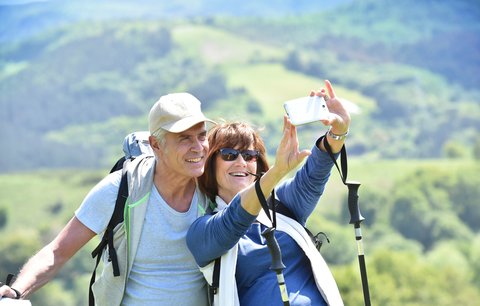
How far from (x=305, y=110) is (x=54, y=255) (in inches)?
63.4

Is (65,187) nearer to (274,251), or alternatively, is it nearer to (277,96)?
(277,96)

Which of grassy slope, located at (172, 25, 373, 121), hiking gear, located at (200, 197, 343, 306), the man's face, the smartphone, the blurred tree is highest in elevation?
the smartphone

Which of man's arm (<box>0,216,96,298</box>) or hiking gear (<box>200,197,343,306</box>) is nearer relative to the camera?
hiking gear (<box>200,197,343,306</box>)

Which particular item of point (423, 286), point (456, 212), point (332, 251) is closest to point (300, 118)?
point (423, 286)

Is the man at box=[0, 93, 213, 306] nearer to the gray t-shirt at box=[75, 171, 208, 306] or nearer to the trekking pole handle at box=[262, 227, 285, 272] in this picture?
the gray t-shirt at box=[75, 171, 208, 306]

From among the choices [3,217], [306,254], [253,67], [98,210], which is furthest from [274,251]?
[253,67]

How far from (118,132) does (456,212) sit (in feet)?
168

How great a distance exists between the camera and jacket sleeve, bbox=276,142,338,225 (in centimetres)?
482

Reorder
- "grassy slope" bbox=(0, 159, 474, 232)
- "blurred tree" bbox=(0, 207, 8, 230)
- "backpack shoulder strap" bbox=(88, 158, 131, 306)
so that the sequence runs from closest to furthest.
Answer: "backpack shoulder strap" bbox=(88, 158, 131, 306) → "grassy slope" bbox=(0, 159, 474, 232) → "blurred tree" bbox=(0, 207, 8, 230)

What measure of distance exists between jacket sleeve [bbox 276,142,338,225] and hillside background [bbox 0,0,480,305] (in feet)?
216

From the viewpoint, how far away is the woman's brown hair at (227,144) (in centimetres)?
492

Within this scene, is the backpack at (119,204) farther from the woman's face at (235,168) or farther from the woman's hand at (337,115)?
the woman's hand at (337,115)

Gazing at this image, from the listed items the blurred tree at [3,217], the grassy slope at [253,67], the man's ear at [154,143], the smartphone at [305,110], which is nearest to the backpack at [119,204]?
the man's ear at [154,143]

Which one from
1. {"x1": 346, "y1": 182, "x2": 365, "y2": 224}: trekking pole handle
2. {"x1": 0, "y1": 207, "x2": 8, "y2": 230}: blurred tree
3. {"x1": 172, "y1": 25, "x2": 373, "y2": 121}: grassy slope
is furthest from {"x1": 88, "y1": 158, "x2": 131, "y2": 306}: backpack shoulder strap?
{"x1": 172, "y1": 25, "x2": 373, "y2": 121}: grassy slope
